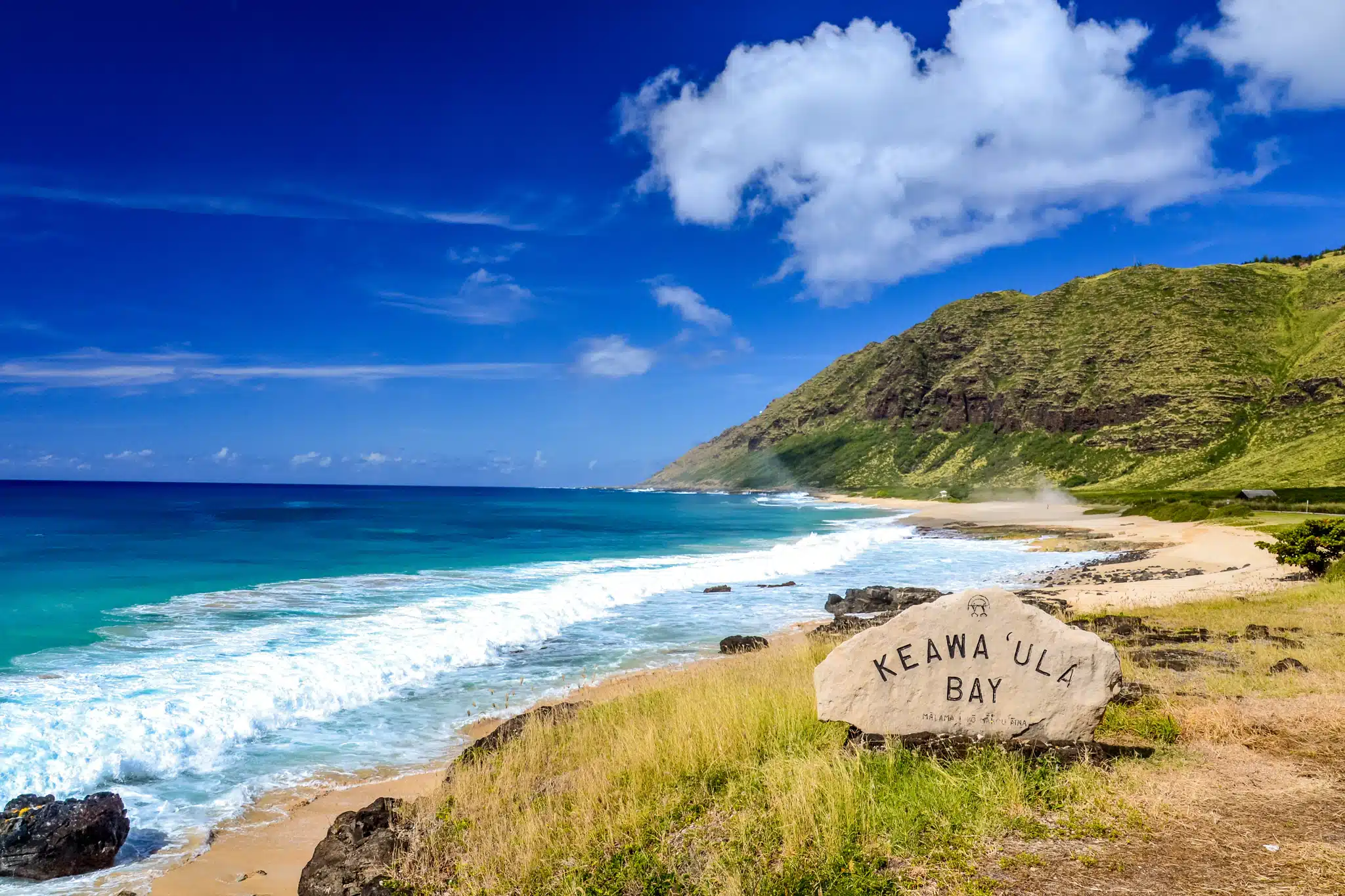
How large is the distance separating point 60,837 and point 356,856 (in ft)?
11.8

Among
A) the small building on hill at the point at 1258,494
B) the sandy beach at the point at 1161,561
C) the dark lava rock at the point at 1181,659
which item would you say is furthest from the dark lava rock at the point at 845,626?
the small building on hill at the point at 1258,494

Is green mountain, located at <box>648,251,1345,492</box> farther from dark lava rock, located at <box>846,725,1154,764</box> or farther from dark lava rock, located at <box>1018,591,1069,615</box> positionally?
dark lava rock, located at <box>846,725,1154,764</box>

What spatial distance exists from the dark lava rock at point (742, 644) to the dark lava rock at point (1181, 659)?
7677mm

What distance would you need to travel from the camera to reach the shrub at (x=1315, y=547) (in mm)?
20516

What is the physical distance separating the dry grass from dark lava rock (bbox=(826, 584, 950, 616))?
1525cm

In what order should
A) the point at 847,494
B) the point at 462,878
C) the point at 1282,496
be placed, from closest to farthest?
the point at 462,878, the point at 1282,496, the point at 847,494

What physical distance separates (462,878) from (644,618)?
18115mm

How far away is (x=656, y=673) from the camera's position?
15570 millimetres

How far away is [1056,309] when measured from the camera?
16200cm

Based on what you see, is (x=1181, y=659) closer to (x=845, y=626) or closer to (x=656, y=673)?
(x=845, y=626)

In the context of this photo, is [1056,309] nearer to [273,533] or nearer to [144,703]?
[273,533]

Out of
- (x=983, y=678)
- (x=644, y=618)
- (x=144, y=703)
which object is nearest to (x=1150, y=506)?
(x=644, y=618)

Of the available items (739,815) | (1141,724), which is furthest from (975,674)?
(739,815)

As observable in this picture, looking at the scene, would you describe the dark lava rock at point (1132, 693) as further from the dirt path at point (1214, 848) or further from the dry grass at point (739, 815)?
the dry grass at point (739, 815)
